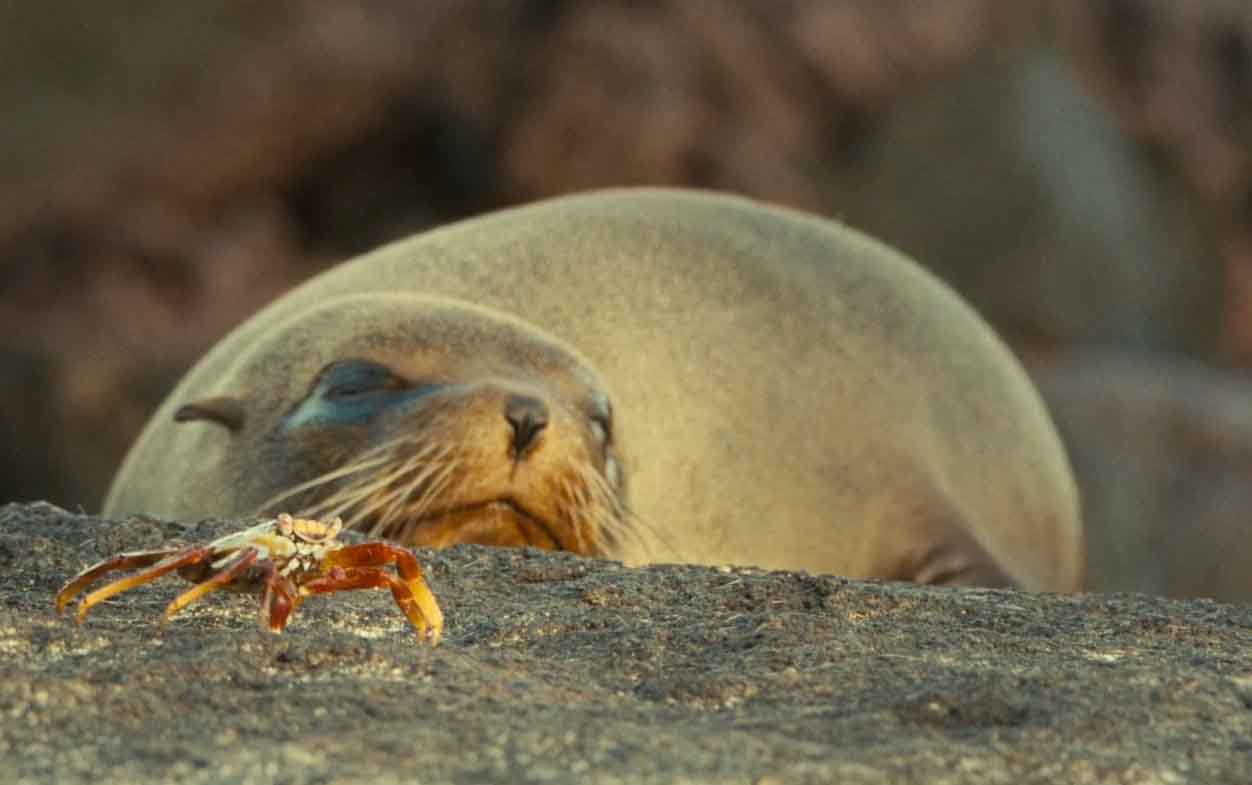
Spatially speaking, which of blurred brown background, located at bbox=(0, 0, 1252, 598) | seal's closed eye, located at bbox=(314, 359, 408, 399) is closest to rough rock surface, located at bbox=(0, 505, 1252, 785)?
seal's closed eye, located at bbox=(314, 359, 408, 399)

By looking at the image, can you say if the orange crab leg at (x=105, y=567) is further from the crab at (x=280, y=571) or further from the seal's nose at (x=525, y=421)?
the seal's nose at (x=525, y=421)

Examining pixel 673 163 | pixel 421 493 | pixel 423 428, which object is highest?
pixel 673 163

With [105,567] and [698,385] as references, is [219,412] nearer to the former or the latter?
[698,385]

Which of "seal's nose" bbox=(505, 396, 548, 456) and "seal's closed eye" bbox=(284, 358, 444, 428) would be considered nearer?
"seal's nose" bbox=(505, 396, 548, 456)

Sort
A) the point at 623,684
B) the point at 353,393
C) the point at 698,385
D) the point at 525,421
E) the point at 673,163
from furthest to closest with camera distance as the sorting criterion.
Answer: the point at 673,163
the point at 698,385
the point at 353,393
the point at 525,421
the point at 623,684

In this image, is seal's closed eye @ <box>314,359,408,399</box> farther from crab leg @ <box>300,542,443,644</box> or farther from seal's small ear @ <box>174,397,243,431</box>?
crab leg @ <box>300,542,443,644</box>

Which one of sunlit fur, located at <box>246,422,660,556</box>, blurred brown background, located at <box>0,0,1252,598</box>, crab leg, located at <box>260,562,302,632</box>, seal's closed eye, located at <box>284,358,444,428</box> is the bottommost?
sunlit fur, located at <box>246,422,660,556</box>

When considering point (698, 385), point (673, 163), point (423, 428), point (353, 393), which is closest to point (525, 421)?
point (423, 428)
